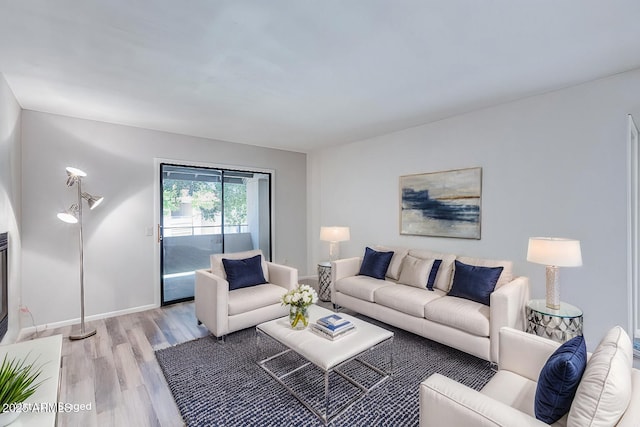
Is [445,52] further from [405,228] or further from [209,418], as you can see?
[209,418]

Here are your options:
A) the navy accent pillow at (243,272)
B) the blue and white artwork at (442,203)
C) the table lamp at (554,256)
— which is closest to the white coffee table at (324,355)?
the navy accent pillow at (243,272)

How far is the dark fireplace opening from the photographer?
240 centimetres

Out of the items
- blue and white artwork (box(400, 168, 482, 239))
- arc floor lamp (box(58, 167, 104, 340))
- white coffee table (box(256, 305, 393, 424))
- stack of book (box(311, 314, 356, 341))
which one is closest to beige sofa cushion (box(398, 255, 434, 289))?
blue and white artwork (box(400, 168, 482, 239))

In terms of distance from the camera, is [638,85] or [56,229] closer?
[638,85]

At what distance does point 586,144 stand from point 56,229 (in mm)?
5611

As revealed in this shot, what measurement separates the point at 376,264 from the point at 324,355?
199 cm

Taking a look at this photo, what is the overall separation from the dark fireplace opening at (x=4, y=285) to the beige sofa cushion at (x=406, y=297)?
3422mm

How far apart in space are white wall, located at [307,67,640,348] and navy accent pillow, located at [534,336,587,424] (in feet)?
6.33

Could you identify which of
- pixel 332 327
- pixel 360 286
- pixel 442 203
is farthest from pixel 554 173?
pixel 332 327

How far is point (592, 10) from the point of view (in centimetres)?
167


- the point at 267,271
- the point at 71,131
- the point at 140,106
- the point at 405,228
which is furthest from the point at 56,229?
the point at 405,228

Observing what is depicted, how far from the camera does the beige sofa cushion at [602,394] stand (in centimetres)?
104

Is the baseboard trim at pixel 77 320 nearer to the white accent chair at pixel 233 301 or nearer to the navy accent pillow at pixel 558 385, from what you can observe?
the white accent chair at pixel 233 301

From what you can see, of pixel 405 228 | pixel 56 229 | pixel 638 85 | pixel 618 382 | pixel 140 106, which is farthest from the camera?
pixel 405 228
